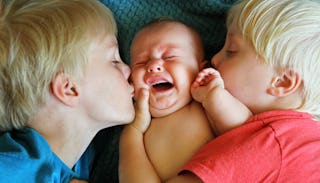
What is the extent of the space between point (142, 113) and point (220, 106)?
0.82 ft

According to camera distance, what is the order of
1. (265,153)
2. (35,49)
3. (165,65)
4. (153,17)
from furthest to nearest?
(153,17) < (165,65) < (35,49) < (265,153)

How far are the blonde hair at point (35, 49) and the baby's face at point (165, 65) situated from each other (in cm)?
17

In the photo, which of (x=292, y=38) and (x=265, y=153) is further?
(x=292, y=38)

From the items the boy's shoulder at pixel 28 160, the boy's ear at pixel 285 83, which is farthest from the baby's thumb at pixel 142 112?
the boy's ear at pixel 285 83

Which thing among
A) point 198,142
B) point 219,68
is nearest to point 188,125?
point 198,142

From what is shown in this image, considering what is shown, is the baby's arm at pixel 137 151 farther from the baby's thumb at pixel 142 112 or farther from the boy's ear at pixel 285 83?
the boy's ear at pixel 285 83

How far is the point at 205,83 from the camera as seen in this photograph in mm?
1152

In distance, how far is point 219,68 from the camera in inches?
46.3

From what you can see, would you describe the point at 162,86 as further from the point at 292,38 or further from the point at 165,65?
the point at 292,38

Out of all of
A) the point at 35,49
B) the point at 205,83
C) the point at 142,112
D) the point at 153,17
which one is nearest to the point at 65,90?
the point at 35,49

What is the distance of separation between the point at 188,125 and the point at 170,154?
0.10 meters

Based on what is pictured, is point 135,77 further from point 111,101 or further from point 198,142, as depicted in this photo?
point 198,142

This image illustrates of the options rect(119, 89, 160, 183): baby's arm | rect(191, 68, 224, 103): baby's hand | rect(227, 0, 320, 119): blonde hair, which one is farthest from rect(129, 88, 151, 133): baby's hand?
rect(227, 0, 320, 119): blonde hair

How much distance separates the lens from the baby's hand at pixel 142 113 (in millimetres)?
1193
